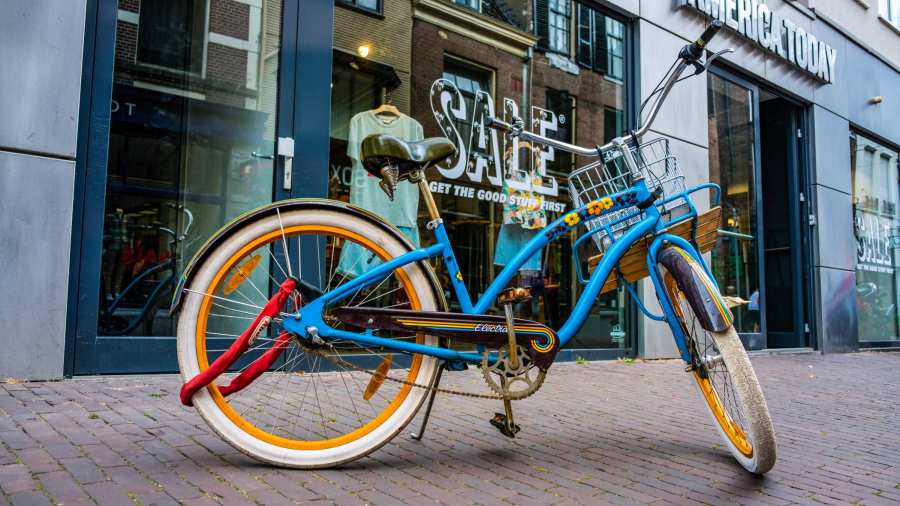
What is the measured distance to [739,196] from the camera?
984cm

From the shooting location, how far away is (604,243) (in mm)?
3199

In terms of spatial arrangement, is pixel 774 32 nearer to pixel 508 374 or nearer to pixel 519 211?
pixel 519 211

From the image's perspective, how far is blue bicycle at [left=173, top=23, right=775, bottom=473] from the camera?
264 centimetres

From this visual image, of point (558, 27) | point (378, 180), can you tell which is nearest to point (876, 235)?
point (558, 27)

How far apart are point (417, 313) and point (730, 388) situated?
128cm

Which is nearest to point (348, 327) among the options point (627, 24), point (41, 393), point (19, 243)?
point (41, 393)

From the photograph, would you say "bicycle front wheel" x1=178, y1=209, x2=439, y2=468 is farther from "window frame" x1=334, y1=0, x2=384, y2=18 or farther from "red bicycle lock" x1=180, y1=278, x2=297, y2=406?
"window frame" x1=334, y1=0, x2=384, y2=18

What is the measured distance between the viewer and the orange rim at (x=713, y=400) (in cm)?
290

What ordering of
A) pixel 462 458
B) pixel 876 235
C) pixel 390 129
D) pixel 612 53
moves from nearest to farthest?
pixel 462 458
pixel 390 129
pixel 612 53
pixel 876 235

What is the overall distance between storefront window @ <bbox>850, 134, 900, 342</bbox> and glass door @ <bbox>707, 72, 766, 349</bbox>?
304cm

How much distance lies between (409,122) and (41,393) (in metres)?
3.76

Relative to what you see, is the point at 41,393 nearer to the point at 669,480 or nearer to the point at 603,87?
the point at 669,480

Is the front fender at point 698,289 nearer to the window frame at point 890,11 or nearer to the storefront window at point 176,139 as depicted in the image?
the storefront window at point 176,139

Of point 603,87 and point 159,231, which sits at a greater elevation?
point 603,87
